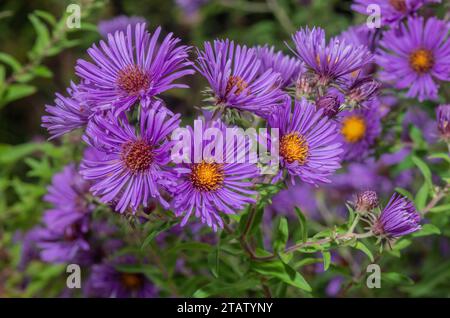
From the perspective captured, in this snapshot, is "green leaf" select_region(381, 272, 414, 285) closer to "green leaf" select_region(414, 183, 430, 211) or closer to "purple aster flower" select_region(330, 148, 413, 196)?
"green leaf" select_region(414, 183, 430, 211)

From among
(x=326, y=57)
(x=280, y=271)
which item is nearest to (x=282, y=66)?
(x=326, y=57)

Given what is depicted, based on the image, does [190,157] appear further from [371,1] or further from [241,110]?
[371,1]

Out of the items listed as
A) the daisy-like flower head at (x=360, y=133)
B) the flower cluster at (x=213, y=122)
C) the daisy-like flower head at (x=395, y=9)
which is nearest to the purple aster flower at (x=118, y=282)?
the flower cluster at (x=213, y=122)

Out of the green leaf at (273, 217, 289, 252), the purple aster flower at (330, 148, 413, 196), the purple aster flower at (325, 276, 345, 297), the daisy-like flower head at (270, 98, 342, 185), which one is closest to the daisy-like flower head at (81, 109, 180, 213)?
the daisy-like flower head at (270, 98, 342, 185)

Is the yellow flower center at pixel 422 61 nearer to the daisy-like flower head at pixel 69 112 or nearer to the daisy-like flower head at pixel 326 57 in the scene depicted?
the daisy-like flower head at pixel 326 57
